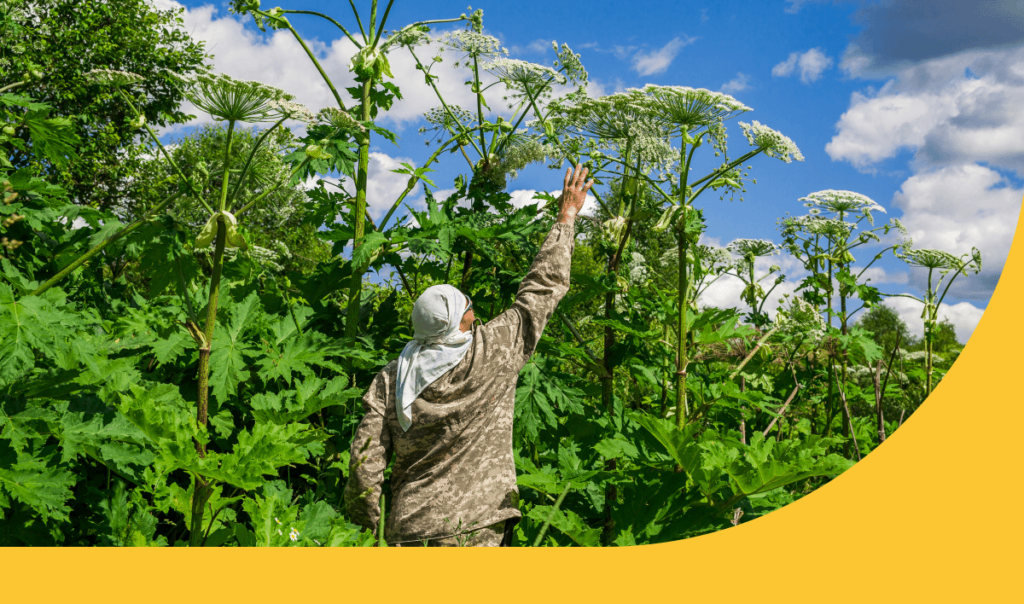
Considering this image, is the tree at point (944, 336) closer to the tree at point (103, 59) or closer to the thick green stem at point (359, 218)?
the thick green stem at point (359, 218)

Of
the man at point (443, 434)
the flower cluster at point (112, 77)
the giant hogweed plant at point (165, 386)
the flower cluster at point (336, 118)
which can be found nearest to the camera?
the giant hogweed plant at point (165, 386)

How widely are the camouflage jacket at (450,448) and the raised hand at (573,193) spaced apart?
23.2 inches

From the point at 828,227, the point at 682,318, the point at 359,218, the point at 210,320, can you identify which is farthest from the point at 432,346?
the point at 828,227

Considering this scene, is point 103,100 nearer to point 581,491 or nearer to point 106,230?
point 106,230

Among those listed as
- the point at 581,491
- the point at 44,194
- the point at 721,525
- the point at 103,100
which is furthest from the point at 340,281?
the point at 103,100

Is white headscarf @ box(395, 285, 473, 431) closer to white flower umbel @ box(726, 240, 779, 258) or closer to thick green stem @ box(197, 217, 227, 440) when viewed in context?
thick green stem @ box(197, 217, 227, 440)

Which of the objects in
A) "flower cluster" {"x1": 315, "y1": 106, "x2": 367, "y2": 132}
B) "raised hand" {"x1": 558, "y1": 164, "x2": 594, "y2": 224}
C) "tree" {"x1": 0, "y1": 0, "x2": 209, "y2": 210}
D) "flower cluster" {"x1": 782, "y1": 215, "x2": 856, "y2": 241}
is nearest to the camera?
"flower cluster" {"x1": 315, "y1": 106, "x2": 367, "y2": 132}

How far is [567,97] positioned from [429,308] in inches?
78.8

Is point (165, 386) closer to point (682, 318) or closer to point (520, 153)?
point (520, 153)

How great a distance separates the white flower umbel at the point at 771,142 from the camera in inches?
139

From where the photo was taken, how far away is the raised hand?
146 inches

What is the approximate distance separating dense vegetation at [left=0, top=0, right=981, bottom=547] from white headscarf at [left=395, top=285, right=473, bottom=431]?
10.2 inches

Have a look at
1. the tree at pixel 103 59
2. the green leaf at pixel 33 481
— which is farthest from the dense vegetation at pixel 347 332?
the tree at pixel 103 59

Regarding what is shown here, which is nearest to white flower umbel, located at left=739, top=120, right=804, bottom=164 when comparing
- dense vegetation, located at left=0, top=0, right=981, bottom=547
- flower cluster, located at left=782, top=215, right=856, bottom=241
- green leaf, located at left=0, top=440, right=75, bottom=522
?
dense vegetation, located at left=0, top=0, right=981, bottom=547
